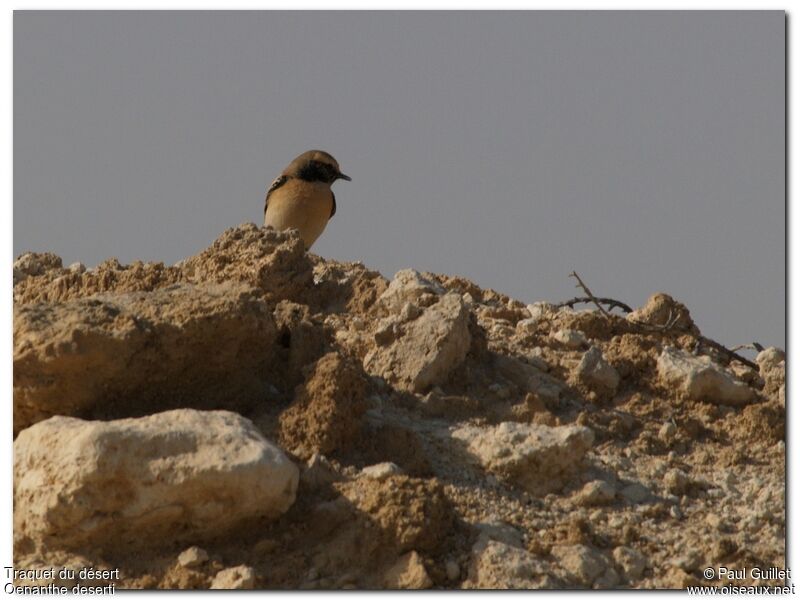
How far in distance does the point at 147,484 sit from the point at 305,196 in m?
7.12

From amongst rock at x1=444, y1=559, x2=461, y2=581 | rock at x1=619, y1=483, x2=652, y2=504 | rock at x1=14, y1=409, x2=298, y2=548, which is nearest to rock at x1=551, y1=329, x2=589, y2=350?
rock at x1=619, y1=483, x2=652, y2=504

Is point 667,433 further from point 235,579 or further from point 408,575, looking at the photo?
point 235,579

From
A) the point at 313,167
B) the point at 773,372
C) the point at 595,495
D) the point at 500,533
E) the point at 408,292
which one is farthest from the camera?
the point at 313,167

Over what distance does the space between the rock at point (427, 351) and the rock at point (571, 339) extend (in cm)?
79

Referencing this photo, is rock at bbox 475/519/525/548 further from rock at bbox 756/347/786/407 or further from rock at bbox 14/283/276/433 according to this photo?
rock at bbox 756/347/786/407

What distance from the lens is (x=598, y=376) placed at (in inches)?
272

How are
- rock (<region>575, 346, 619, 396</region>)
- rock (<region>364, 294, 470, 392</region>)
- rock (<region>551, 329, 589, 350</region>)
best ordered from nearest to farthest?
rock (<region>364, 294, 470, 392</region>), rock (<region>575, 346, 619, 396</region>), rock (<region>551, 329, 589, 350</region>)

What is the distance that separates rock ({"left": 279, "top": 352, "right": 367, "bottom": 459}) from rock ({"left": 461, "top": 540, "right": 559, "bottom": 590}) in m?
0.94

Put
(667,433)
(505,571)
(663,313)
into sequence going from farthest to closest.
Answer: (663,313) → (667,433) → (505,571)

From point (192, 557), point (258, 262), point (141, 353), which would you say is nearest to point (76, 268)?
point (258, 262)

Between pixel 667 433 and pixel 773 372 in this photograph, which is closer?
pixel 667 433

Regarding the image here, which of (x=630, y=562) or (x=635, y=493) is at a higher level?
(x=635, y=493)

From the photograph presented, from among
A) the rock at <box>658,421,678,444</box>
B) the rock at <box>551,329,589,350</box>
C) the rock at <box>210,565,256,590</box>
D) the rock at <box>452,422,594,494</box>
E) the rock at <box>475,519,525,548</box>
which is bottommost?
the rock at <box>210,565,256,590</box>

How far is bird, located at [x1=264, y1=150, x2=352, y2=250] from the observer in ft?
39.1
